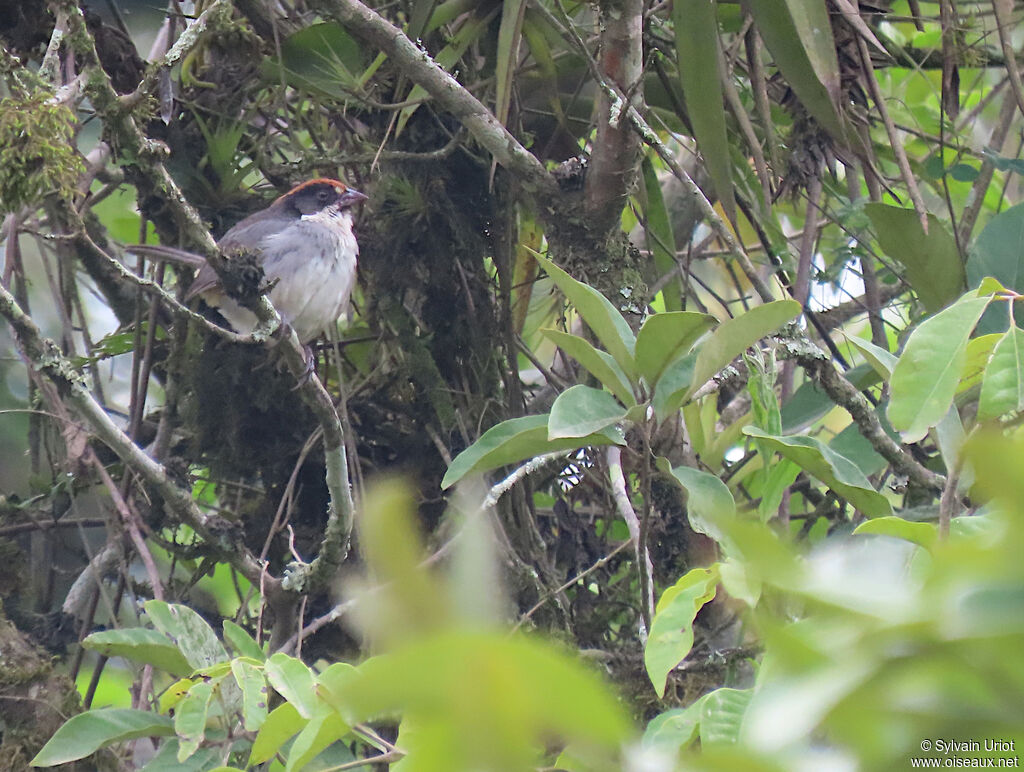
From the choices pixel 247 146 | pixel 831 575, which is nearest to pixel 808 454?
pixel 831 575

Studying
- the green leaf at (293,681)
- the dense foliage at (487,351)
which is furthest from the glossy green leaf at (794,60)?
the green leaf at (293,681)

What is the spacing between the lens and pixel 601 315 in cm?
224

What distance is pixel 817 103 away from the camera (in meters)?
3.01

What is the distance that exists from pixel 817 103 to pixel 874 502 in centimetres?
131

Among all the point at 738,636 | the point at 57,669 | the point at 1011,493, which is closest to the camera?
the point at 1011,493

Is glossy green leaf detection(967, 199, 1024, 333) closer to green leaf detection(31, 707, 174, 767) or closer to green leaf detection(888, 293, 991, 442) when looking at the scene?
green leaf detection(888, 293, 991, 442)

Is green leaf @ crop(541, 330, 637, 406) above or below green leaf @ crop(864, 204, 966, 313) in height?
above

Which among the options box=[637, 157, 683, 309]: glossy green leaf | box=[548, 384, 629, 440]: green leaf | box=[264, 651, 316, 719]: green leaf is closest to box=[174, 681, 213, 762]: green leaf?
box=[264, 651, 316, 719]: green leaf

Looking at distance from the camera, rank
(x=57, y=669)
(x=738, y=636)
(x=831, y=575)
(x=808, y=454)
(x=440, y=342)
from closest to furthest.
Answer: (x=831, y=575)
(x=808, y=454)
(x=57, y=669)
(x=738, y=636)
(x=440, y=342)

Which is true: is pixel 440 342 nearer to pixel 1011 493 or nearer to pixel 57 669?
pixel 57 669

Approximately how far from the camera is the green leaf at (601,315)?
222cm

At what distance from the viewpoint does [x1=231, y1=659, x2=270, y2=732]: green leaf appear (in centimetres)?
206

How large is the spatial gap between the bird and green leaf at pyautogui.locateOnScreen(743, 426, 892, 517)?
109 inches

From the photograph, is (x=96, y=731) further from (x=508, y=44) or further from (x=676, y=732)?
(x=508, y=44)
